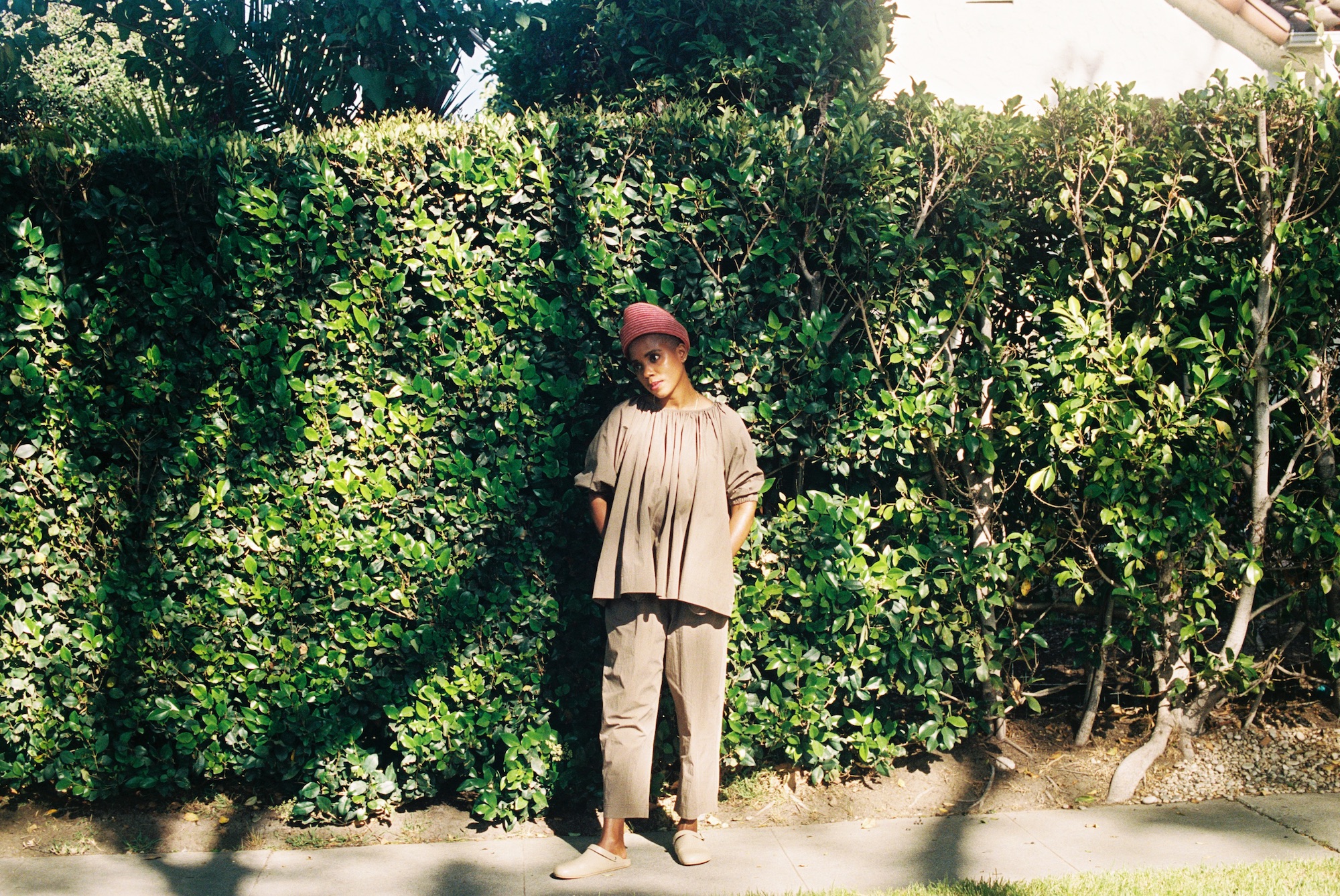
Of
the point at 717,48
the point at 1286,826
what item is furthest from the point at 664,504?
the point at 1286,826

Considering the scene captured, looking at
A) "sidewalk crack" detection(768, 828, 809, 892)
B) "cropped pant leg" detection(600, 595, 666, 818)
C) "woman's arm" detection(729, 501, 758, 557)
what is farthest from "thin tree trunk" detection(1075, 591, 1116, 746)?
"cropped pant leg" detection(600, 595, 666, 818)

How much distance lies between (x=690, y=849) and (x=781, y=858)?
38 cm

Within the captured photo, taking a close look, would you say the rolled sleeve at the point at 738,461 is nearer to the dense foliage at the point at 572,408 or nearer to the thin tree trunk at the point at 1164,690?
the dense foliage at the point at 572,408

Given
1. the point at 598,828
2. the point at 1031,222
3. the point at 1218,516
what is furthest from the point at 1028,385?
the point at 598,828

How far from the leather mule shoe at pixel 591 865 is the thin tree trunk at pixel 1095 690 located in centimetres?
231

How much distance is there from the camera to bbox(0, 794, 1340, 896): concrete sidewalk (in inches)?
149

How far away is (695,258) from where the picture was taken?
14.0ft

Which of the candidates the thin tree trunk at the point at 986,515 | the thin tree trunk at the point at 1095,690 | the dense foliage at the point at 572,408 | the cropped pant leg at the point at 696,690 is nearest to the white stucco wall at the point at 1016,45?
the dense foliage at the point at 572,408

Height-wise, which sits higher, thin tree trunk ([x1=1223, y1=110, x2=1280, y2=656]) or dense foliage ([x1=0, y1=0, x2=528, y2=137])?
dense foliage ([x1=0, y1=0, x2=528, y2=137])

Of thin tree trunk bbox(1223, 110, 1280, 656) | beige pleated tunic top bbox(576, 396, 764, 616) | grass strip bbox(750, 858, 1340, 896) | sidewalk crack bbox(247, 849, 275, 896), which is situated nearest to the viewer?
grass strip bbox(750, 858, 1340, 896)

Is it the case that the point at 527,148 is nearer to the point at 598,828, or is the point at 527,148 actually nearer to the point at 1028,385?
the point at 1028,385

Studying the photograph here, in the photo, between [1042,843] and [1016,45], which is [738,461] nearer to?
[1042,843]

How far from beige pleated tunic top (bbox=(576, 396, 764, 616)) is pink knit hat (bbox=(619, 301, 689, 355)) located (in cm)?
30

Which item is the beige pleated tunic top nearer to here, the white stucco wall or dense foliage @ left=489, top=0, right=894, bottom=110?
dense foliage @ left=489, top=0, right=894, bottom=110
